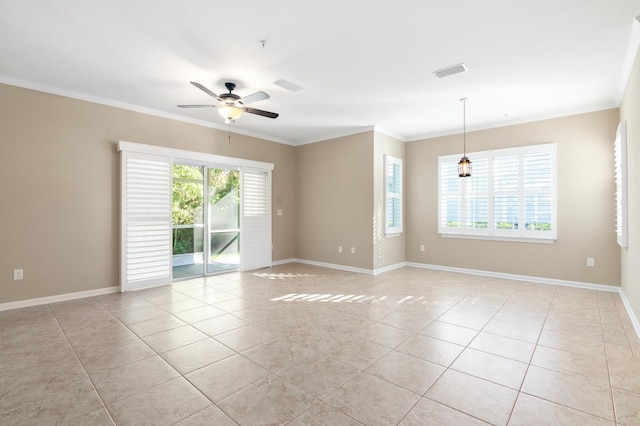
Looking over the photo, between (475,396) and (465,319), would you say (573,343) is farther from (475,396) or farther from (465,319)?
(475,396)

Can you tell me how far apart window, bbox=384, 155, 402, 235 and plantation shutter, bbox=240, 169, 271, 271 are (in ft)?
8.10

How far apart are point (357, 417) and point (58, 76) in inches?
190

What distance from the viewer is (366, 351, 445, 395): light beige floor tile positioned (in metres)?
2.23

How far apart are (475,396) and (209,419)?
1.68 m

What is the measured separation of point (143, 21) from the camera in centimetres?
272

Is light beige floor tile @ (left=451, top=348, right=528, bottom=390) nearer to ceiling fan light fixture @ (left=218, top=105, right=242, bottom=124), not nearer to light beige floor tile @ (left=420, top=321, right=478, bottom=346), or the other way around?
light beige floor tile @ (left=420, top=321, right=478, bottom=346)

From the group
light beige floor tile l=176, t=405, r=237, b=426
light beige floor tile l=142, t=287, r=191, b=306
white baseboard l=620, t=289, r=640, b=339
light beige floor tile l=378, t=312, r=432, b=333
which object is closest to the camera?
light beige floor tile l=176, t=405, r=237, b=426

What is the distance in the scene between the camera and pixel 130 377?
2322mm

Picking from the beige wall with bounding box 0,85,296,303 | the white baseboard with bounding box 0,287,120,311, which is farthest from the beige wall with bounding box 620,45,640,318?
the white baseboard with bounding box 0,287,120,311

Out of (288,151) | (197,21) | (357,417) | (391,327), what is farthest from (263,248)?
(357,417)

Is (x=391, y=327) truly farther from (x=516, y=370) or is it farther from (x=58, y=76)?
(x=58, y=76)

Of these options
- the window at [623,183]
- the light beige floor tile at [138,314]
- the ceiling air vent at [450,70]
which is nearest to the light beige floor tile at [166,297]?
the light beige floor tile at [138,314]

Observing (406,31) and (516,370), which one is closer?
(516,370)

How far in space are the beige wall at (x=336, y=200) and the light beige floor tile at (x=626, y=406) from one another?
4085mm
